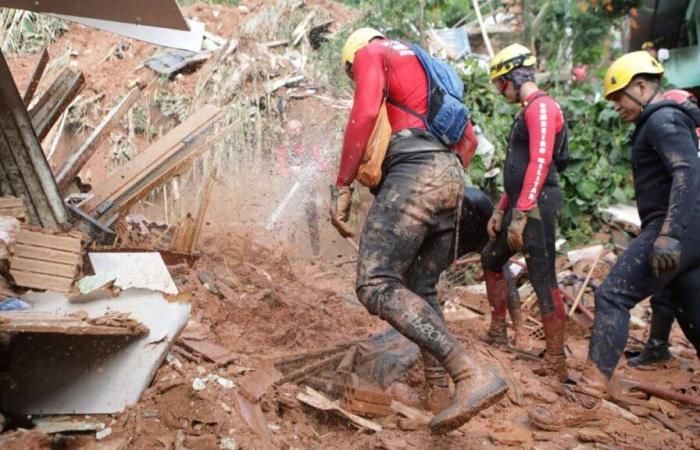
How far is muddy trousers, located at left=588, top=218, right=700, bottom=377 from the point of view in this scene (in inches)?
149

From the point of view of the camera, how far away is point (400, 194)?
346cm

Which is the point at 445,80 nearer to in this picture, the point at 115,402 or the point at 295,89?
the point at 115,402

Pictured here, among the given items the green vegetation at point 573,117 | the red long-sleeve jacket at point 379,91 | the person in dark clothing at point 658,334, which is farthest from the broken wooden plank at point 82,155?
the person in dark clothing at point 658,334

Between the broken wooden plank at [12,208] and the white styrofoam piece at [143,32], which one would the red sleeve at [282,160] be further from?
the broken wooden plank at [12,208]

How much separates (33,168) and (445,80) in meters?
3.21

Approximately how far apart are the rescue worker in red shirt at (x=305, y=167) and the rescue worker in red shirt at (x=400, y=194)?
4.44m

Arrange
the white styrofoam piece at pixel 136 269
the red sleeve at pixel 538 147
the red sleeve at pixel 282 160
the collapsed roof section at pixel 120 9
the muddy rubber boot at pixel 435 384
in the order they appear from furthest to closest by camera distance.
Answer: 1. the red sleeve at pixel 282 160
2. the red sleeve at pixel 538 147
3. the white styrofoam piece at pixel 136 269
4. the collapsed roof section at pixel 120 9
5. the muddy rubber boot at pixel 435 384

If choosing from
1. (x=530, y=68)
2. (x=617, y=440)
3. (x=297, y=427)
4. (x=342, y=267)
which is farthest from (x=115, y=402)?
(x=342, y=267)

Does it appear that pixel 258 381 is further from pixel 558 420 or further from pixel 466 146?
pixel 466 146

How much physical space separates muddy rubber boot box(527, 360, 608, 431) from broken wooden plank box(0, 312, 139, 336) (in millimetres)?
2492

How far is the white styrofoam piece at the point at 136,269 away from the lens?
4156 mm

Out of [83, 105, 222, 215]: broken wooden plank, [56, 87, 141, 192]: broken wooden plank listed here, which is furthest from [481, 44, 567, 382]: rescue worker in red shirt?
[56, 87, 141, 192]: broken wooden plank

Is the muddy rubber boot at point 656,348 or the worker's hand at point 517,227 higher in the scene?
the worker's hand at point 517,227

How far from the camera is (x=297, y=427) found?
11.3 feet
